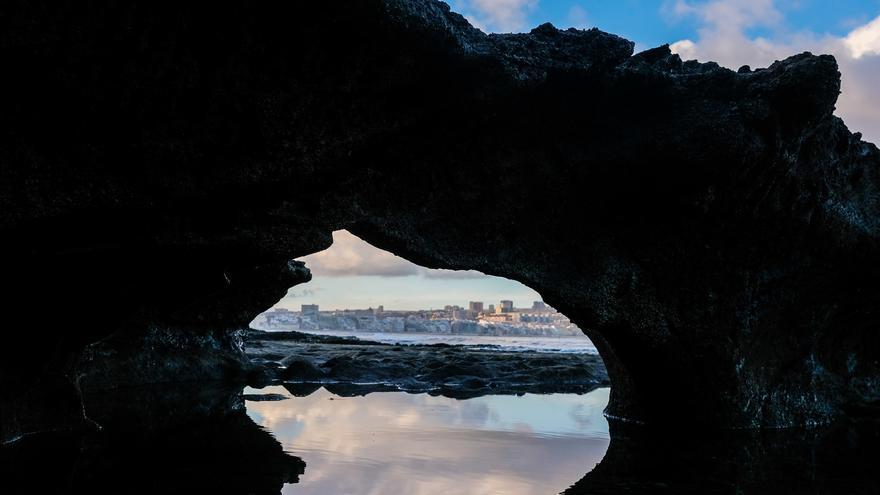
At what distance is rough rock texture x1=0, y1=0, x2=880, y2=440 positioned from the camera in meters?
5.05

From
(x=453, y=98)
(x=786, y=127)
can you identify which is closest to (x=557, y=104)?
(x=453, y=98)

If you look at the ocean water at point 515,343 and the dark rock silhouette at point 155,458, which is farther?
the ocean water at point 515,343

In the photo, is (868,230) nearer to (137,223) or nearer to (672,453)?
(672,453)

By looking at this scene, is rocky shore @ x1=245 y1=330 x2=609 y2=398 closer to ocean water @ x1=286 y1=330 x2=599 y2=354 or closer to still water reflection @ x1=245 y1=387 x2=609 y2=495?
still water reflection @ x1=245 y1=387 x2=609 y2=495

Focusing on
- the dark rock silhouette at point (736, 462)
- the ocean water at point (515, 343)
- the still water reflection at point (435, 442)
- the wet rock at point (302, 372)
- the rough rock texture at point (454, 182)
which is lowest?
the ocean water at point (515, 343)

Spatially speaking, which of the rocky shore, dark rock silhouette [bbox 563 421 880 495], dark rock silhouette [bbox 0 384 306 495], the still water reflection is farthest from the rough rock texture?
the rocky shore

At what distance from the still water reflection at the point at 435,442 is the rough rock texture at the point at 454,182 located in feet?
4.93

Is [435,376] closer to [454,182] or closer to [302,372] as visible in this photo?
[302,372]

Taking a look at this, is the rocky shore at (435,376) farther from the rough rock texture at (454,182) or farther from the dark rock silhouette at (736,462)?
the dark rock silhouette at (736,462)

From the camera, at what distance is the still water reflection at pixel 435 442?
17.5 ft

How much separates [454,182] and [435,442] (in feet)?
8.99

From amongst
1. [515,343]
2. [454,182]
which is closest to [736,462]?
[454,182]

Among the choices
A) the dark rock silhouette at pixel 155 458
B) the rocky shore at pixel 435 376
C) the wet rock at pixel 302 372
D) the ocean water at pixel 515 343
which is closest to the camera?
the dark rock silhouette at pixel 155 458

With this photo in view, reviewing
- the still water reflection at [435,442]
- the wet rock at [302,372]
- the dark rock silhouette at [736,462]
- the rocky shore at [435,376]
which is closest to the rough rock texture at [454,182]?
the dark rock silhouette at [736,462]
